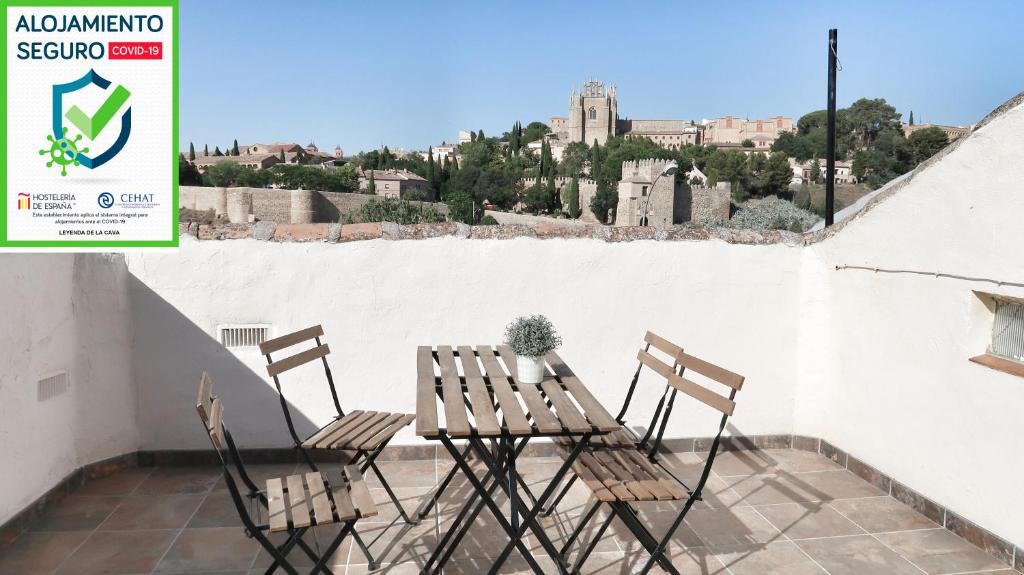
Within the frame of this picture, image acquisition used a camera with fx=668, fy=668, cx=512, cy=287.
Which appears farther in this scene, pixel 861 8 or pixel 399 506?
pixel 861 8

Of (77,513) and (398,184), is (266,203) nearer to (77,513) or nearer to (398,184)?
(398,184)

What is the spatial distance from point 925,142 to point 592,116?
4045cm

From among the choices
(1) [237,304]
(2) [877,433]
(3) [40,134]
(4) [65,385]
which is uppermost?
(3) [40,134]

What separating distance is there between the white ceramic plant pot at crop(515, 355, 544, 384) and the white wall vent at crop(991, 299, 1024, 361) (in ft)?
6.62

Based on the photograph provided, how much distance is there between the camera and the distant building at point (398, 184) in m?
51.5

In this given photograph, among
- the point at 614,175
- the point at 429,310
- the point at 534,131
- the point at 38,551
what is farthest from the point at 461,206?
the point at 534,131

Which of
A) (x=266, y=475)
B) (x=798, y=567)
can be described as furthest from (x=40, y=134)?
(x=798, y=567)

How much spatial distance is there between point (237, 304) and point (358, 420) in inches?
46.7

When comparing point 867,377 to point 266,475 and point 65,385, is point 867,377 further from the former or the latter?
point 65,385

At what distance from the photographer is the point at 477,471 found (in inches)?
139

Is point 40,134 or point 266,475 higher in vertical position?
point 40,134

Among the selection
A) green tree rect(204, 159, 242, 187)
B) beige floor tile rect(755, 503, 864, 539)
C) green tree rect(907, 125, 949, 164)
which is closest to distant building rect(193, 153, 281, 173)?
green tree rect(204, 159, 242, 187)

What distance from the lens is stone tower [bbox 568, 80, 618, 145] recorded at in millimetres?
82250

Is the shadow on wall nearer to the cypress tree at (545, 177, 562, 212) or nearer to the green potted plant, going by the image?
the green potted plant
